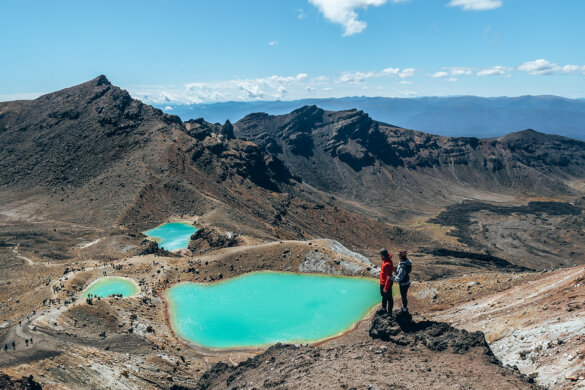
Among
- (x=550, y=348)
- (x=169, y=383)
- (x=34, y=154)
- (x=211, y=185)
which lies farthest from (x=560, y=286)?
(x=34, y=154)

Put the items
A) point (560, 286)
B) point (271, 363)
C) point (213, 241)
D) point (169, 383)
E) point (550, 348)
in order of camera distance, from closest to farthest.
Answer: point (550, 348) < point (271, 363) < point (560, 286) < point (169, 383) < point (213, 241)

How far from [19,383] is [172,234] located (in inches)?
2446

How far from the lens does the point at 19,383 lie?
21.1 metres

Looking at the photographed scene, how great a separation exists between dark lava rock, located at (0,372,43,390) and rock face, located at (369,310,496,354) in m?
19.8

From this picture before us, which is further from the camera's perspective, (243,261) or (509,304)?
(243,261)

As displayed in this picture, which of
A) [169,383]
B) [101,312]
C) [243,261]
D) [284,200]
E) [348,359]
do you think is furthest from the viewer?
[284,200]

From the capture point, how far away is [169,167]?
355 ft

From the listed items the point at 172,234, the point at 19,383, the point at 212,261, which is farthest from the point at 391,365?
the point at 172,234

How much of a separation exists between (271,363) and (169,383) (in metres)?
8.97

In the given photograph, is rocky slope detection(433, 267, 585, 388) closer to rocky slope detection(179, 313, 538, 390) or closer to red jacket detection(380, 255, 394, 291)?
rocky slope detection(179, 313, 538, 390)

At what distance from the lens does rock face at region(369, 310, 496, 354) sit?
19906 mm

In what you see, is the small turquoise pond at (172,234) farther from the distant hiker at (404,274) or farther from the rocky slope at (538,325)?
the distant hiker at (404,274)

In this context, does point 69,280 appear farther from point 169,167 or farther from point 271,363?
point 169,167

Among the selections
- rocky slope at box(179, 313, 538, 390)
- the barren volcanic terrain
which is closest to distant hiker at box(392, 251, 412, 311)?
rocky slope at box(179, 313, 538, 390)
